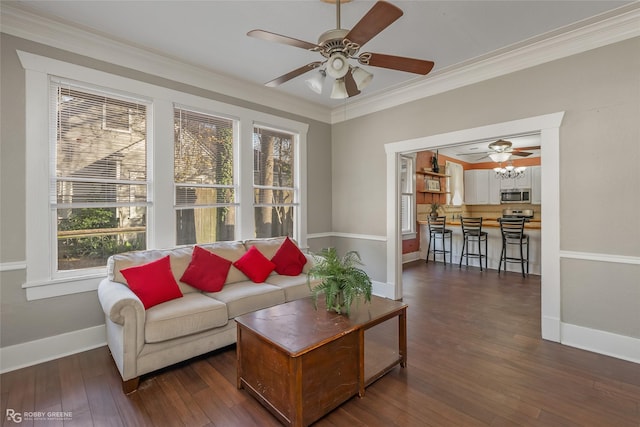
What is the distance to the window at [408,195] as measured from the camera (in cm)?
694

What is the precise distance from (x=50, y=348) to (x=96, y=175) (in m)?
1.64

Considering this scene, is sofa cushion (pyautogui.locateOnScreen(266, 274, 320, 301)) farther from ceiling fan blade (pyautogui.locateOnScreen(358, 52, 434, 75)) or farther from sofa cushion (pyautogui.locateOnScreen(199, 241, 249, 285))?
ceiling fan blade (pyautogui.locateOnScreen(358, 52, 434, 75))

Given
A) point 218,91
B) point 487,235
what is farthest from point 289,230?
point 487,235

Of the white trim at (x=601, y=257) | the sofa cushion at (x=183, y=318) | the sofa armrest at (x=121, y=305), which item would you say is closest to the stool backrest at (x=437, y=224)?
the white trim at (x=601, y=257)

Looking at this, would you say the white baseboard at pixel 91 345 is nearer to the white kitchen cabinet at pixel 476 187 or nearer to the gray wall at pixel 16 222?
the gray wall at pixel 16 222

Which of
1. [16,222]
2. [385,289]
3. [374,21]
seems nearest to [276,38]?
[374,21]

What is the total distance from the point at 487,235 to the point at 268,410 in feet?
18.9

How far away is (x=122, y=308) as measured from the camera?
2.15 m

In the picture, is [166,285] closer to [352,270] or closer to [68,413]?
[68,413]

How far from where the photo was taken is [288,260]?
370cm

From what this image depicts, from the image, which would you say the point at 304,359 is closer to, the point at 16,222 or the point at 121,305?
the point at 121,305

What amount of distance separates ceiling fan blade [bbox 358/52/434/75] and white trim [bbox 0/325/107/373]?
11.5 feet

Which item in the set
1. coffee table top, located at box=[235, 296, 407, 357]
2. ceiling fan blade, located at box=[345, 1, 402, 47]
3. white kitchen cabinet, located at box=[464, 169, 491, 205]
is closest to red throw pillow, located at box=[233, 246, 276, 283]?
coffee table top, located at box=[235, 296, 407, 357]

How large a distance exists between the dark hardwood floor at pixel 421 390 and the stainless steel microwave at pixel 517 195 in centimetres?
617
